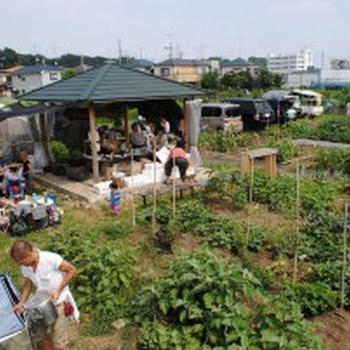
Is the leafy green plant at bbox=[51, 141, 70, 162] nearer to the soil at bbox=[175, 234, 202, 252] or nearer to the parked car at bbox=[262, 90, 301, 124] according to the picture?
the soil at bbox=[175, 234, 202, 252]

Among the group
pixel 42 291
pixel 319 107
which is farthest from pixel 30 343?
pixel 319 107

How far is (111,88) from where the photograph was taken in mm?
11961

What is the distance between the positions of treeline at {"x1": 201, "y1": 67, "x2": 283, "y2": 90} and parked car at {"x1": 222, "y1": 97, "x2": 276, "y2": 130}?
80.4ft

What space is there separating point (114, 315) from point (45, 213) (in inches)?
154

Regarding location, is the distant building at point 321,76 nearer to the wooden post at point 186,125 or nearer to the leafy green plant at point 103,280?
the wooden post at point 186,125

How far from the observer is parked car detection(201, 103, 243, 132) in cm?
2075

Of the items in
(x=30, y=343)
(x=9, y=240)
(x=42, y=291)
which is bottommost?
(x=9, y=240)

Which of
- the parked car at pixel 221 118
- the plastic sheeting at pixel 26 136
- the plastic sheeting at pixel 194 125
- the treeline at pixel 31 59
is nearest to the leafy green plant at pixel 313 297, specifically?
the plastic sheeting at pixel 194 125

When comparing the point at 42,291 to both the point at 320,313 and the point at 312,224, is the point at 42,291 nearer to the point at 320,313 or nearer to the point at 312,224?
the point at 320,313

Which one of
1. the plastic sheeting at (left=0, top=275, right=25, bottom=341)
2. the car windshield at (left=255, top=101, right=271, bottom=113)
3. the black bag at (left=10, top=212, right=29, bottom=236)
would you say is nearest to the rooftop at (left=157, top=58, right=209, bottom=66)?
the car windshield at (left=255, top=101, right=271, bottom=113)

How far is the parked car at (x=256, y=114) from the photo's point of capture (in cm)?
2194

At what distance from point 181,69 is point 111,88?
55341 mm

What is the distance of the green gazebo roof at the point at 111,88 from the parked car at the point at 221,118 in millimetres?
7102

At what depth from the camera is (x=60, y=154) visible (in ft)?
48.3
